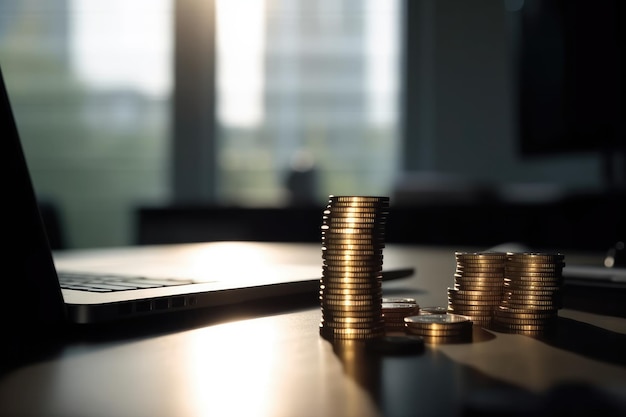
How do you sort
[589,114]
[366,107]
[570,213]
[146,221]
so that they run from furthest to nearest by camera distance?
[366,107]
[146,221]
[570,213]
[589,114]

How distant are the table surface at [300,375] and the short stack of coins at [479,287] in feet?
0.10

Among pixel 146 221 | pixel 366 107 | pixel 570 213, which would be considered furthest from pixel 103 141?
pixel 570 213

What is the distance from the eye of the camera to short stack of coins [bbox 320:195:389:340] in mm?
529

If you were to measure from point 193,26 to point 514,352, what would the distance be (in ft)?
13.3

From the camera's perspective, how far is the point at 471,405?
13.7 inches

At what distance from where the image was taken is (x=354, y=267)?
1.75 feet

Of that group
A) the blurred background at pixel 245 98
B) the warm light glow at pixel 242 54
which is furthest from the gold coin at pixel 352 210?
the warm light glow at pixel 242 54

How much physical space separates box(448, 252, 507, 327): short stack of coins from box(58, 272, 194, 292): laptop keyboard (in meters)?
0.27

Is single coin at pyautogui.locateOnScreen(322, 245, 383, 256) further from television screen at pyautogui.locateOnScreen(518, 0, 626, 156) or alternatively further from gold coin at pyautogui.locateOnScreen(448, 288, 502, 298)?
television screen at pyautogui.locateOnScreen(518, 0, 626, 156)

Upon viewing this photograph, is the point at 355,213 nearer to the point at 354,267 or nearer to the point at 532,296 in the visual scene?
the point at 354,267

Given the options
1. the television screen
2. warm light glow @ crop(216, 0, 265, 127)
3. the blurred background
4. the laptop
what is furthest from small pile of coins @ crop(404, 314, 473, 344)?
warm light glow @ crop(216, 0, 265, 127)

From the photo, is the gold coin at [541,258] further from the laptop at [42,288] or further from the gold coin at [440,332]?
the laptop at [42,288]

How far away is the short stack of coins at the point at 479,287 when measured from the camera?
2.01 ft

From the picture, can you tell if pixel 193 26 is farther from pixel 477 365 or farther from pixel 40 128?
pixel 477 365
